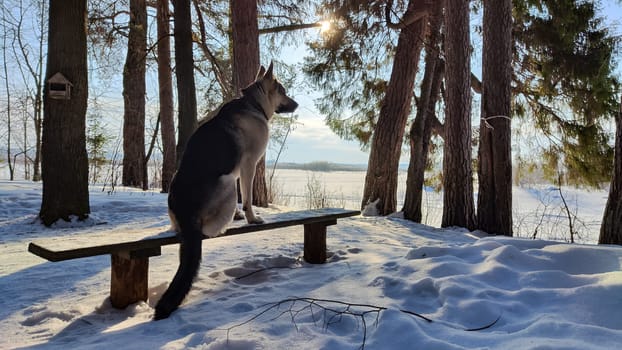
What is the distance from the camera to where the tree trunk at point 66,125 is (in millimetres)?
→ 5117

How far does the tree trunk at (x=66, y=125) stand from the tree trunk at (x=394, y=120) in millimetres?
5201

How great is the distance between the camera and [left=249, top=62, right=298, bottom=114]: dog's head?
389 centimetres

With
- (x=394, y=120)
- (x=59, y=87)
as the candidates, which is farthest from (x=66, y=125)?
(x=394, y=120)

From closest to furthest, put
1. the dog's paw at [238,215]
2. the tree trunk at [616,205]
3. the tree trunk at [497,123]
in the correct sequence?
the dog's paw at [238,215] < the tree trunk at [616,205] < the tree trunk at [497,123]

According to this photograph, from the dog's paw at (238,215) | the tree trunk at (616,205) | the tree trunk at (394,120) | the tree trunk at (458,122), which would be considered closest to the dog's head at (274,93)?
the dog's paw at (238,215)

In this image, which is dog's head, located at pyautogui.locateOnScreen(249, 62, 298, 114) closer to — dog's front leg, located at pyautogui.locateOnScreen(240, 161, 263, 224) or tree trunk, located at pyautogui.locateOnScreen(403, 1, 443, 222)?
dog's front leg, located at pyautogui.locateOnScreen(240, 161, 263, 224)

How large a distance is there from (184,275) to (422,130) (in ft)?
22.1

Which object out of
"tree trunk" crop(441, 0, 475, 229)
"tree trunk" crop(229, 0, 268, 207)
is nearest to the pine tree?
"tree trunk" crop(441, 0, 475, 229)

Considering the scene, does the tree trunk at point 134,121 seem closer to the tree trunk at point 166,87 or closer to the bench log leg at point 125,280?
the tree trunk at point 166,87

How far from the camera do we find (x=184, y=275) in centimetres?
241

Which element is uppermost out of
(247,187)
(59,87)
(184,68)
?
(184,68)

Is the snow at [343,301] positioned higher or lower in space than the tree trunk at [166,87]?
lower

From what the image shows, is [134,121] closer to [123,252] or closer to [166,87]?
[166,87]

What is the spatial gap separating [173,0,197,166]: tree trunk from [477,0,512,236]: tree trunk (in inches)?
204
